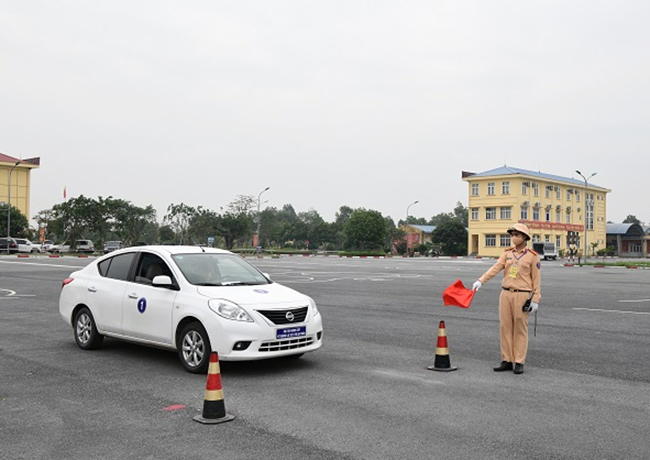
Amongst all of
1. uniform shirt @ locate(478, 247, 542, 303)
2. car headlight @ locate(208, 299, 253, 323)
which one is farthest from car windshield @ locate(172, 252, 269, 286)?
uniform shirt @ locate(478, 247, 542, 303)

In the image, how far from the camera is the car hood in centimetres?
735

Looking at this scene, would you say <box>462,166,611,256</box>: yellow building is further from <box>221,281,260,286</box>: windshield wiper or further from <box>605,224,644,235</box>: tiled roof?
<box>221,281,260,286</box>: windshield wiper

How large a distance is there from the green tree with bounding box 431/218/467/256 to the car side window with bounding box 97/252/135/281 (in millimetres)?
82554

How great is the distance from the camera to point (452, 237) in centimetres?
8912

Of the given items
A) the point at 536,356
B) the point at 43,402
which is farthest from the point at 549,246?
the point at 43,402

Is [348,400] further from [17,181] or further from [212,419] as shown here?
[17,181]

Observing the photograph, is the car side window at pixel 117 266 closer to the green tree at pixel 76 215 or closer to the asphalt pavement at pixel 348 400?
the asphalt pavement at pixel 348 400

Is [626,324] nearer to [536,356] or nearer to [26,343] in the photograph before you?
[536,356]

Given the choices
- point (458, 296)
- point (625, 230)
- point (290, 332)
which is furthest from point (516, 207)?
point (290, 332)

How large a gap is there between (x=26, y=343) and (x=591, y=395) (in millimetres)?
8044

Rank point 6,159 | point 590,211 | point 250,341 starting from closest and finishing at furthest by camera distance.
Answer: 1. point 250,341
2. point 6,159
3. point 590,211

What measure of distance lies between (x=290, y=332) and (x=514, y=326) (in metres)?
2.73

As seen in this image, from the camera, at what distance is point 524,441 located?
498 cm

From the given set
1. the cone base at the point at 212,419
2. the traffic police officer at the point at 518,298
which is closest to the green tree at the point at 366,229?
the traffic police officer at the point at 518,298
